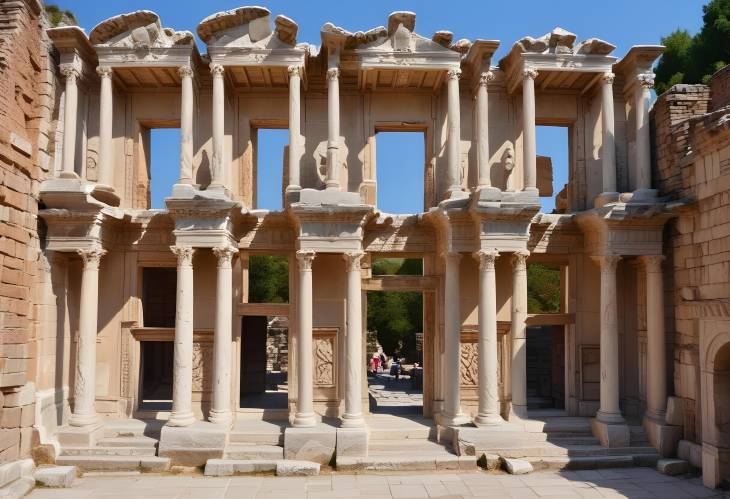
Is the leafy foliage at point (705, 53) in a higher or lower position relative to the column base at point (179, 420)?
higher

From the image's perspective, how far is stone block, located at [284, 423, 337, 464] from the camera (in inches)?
429

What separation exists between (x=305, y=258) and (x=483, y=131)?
438cm


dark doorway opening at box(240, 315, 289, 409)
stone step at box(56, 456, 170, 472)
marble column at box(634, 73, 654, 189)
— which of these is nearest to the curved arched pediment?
stone step at box(56, 456, 170, 472)

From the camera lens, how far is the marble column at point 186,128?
37.6 feet

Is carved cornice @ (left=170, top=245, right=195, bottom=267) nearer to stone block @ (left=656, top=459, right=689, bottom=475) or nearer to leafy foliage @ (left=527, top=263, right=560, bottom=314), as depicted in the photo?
stone block @ (left=656, top=459, right=689, bottom=475)

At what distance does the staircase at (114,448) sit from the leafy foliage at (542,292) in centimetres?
2177

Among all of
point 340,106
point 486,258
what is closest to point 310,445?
point 486,258

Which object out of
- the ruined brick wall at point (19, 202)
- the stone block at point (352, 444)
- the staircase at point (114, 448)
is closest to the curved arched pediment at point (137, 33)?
the ruined brick wall at point (19, 202)

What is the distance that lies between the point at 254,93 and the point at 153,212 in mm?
3347

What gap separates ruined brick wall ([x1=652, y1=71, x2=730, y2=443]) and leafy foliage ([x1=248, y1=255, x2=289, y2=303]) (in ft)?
72.6

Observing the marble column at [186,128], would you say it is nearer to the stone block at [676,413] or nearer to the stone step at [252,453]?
the stone step at [252,453]

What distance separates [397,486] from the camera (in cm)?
986

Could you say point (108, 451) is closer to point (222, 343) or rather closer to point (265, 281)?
point (222, 343)

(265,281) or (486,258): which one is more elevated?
(265,281)
